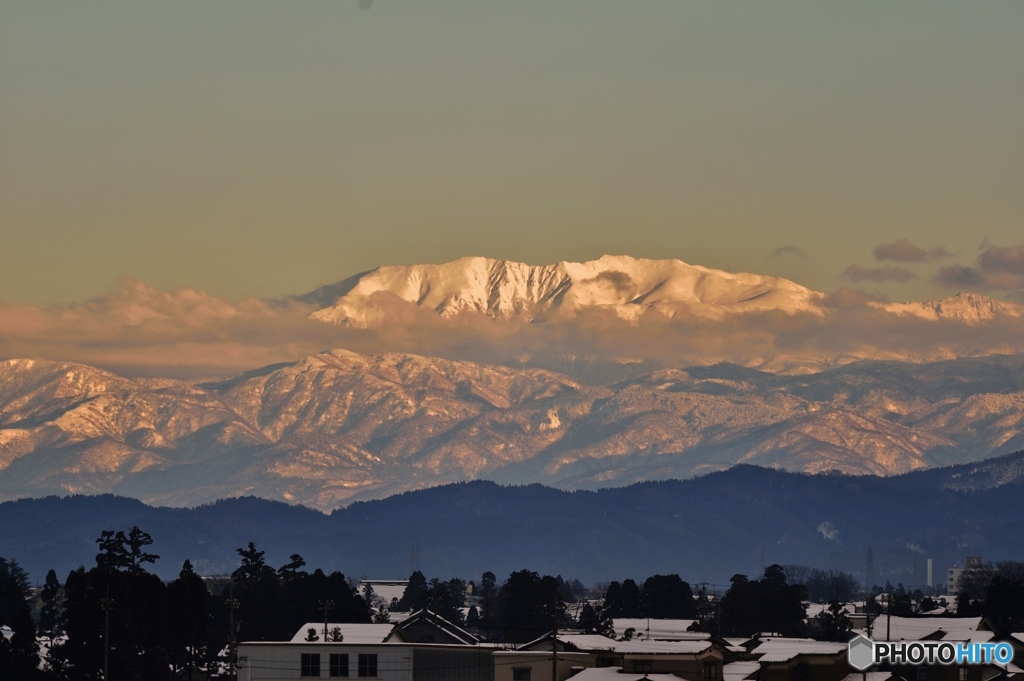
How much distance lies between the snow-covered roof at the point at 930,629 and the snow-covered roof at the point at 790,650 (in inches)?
138

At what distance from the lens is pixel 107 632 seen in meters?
142

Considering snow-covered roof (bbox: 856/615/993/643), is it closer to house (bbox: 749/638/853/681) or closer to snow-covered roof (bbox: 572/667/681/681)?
house (bbox: 749/638/853/681)

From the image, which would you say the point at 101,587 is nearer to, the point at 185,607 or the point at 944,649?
the point at 185,607

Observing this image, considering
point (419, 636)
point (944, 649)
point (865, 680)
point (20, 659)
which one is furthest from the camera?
point (419, 636)

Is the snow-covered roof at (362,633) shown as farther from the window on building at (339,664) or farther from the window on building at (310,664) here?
the window on building at (310,664)

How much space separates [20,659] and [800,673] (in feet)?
177

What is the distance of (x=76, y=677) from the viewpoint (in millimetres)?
143875

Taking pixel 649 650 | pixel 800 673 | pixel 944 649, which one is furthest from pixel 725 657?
pixel 944 649

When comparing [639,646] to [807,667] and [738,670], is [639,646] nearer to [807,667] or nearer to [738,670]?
[738,670]

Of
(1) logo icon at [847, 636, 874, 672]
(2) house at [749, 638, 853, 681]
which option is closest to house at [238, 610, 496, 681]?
(2) house at [749, 638, 853, 681]

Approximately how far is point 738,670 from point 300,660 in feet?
87.6

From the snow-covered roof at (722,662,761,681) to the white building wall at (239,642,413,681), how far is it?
2027cm

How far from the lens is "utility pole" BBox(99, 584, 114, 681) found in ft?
461

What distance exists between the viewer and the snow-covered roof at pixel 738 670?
438ft
